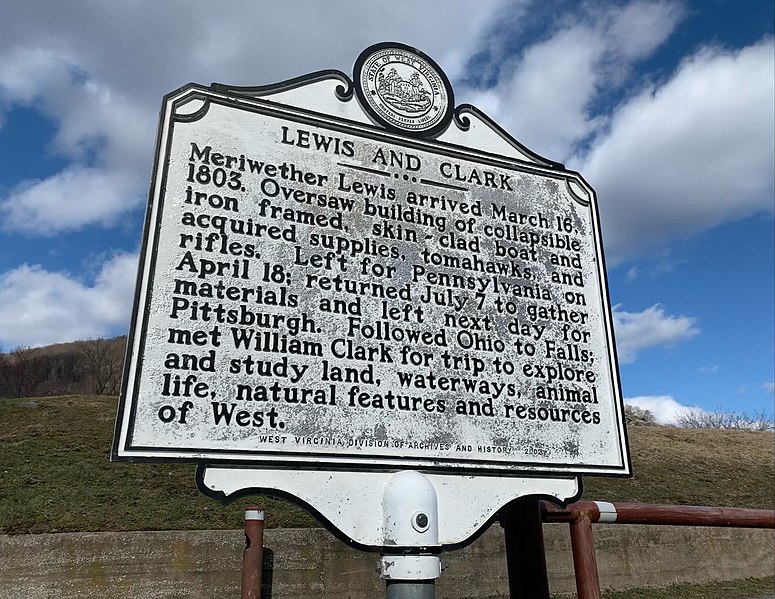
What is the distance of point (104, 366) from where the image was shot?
121 ft

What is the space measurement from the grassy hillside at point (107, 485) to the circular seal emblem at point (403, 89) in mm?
7088

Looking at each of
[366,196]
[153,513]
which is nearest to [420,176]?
[366,196]

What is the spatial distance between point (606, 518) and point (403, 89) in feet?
11.4

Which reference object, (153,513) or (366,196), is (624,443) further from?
(153,513)

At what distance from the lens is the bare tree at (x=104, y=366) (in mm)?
31984

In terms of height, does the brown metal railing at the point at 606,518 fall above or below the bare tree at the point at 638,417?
below

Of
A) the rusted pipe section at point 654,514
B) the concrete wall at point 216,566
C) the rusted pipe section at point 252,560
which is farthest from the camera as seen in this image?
the concrete wall at point 216,566

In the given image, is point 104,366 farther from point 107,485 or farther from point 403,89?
point 403,89

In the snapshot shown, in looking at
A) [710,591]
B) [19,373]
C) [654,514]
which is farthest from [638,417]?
[19,373]

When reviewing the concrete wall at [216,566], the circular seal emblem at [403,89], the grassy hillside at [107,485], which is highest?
the circular seal emblem at [403,89]

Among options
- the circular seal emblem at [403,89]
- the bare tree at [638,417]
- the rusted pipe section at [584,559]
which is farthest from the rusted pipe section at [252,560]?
the bare tree at [638,417]

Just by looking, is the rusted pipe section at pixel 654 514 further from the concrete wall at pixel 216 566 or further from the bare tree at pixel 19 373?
the bare tree at pixel 19 373

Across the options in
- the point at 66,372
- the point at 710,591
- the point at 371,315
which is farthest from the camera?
the point at 66,372

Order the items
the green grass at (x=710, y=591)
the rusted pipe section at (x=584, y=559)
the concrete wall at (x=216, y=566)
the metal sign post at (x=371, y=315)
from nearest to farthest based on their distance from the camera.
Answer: the metal sign post at (x=371, y=315) → the rusted pipe section at (x=584, y=559) → the concrete wall at (x=216, y=566) → the green grass at (x=710, y=591)
